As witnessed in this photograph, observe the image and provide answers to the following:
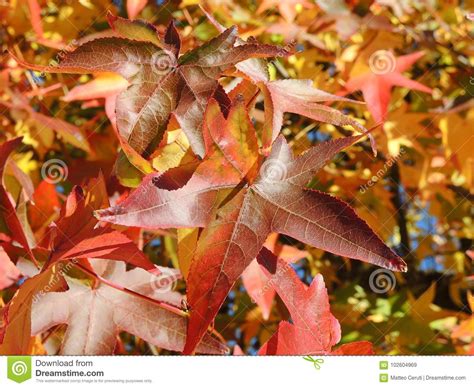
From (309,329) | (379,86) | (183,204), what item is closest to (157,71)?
(183,204)

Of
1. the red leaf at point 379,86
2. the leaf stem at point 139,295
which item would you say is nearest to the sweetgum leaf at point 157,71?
the leaf stem at point 139,295

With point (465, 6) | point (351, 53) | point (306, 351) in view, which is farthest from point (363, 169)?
point (306, 351)

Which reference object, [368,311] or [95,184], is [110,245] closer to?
[95,184]

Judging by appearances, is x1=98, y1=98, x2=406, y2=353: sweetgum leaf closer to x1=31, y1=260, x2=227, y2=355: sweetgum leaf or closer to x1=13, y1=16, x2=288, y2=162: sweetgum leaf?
x1=13, y1=16, x2=288, y2=162: sweetgum leaf

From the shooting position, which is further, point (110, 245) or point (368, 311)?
point (368, 311)
